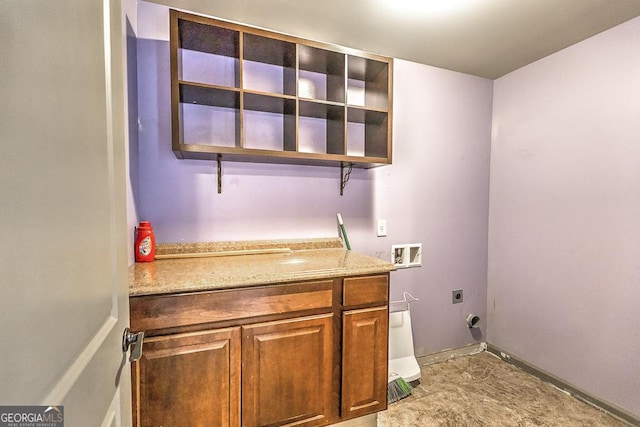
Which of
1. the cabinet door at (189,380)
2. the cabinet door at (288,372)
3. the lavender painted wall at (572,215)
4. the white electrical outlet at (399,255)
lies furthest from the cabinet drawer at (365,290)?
the lavender painted wall at (572,215)

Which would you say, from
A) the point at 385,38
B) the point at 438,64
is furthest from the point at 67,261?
the point at 438,64

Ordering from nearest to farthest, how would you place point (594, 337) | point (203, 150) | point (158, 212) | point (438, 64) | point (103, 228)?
1. point (103, 228)
2. point (203, 150)
3. point (158, 212)
4. point (594, 337)
5. point (438, 64)

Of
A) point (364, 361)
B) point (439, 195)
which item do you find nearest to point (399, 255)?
point (439, 195)

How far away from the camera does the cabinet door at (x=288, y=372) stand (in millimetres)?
Result: 1257

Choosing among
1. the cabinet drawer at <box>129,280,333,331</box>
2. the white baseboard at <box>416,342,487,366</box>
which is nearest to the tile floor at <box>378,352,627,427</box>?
the white baseboard at <box>416,342,487,366</box>

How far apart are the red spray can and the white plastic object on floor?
5.34ft

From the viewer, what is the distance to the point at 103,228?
24.2 inches

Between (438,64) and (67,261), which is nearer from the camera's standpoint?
(67,261)

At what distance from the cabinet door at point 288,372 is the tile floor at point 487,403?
57 centimetres

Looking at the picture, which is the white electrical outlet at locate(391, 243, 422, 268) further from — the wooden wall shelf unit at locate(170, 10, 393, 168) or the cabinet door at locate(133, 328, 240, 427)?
the cabinet door at locate(133, 328, 240, 427)

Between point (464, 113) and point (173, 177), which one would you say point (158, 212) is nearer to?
point (173, 177)

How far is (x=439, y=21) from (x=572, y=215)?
152cm

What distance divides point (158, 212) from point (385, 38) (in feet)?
5.79

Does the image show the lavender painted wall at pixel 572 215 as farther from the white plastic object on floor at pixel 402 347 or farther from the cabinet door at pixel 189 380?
the cabinet door at pixel 189 380
